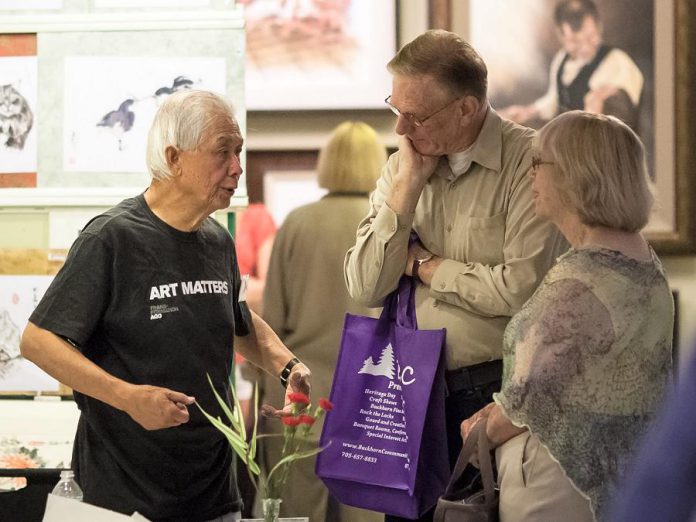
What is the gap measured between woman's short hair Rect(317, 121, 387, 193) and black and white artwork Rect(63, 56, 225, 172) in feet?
2.90

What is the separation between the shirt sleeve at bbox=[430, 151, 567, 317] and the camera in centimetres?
228

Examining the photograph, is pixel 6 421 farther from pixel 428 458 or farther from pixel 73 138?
pixel 428 458

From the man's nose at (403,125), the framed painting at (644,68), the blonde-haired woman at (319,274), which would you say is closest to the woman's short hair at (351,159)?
the blonde-haired woman at (319,274)

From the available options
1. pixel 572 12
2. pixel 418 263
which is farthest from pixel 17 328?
pixel 572 12

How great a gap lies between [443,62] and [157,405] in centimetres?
96

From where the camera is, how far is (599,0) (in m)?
3.93

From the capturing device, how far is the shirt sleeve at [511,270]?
7.47 feet

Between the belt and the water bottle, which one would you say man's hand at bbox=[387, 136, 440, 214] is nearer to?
the belt

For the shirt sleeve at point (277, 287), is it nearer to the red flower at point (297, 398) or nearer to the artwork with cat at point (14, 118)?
the artwork with cat at point (14, 118)

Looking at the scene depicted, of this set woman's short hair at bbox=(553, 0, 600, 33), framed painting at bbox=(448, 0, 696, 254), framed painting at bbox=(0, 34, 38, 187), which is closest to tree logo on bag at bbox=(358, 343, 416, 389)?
framed painting at bbox=(0, 34, 38, 187)

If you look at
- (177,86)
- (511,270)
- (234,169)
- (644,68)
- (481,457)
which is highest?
(644,68)

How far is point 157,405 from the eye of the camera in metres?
2.03

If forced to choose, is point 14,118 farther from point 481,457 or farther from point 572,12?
point 572,12

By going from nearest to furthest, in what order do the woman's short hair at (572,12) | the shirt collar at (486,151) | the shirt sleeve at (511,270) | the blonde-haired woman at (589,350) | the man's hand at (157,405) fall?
1. the blonde-haired woman at (589,350)
2. the man's hand at (157,405)
3. the shirt sleeve at (511,270)
4. the shirt collar at (486,151)
5. the woman's short hair at (572,12)
